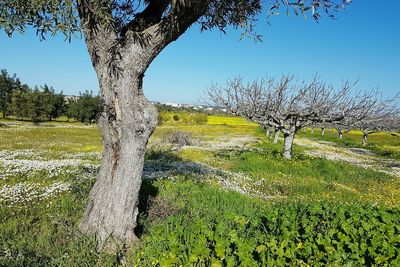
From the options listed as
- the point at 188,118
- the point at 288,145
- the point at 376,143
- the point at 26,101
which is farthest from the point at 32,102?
the point at 376,143

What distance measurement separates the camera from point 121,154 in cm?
802

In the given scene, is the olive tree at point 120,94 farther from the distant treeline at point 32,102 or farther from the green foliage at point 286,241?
the distant treeline at point 32,102

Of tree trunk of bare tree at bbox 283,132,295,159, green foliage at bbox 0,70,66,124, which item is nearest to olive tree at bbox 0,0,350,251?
tree trunk of bare tree at bbox 283,132,295,159

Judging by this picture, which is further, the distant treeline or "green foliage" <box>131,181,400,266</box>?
the distant treeline

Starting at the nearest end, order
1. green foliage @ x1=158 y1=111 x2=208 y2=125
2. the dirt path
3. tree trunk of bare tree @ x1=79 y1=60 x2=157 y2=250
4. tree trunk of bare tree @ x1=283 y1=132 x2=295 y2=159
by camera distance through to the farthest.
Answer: tree trunk of bare tree @ x1=79 y1=60 x2=157 y2=250
tree trunk of bare tree @ x1=283 y1=132 x2=295 y2=159
the dirt path
green foliage @ x1=158 y1=111 x2=208 y2=125

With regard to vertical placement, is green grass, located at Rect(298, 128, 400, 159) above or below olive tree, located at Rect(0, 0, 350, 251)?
below

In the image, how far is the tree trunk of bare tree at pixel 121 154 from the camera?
309 inches

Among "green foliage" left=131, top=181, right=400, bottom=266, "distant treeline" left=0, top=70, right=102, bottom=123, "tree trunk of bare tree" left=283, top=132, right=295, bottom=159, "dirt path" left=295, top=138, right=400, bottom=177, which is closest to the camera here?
"green foliage" left=131, top=181, right=400, bottom=266

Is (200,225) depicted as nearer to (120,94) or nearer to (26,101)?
(120,94)

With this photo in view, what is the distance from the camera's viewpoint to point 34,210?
32.6ft

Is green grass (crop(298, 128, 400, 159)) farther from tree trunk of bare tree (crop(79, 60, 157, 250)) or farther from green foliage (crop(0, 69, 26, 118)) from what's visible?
green foliage (crop(0, 69, 26, 118))

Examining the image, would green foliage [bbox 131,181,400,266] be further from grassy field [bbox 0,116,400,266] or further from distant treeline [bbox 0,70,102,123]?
distant treeline [bbox 0,70,102,123]

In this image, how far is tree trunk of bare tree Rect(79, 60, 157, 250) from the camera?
7840mm

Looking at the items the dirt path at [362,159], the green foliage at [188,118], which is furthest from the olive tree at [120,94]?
the green foliage at [188,118]
